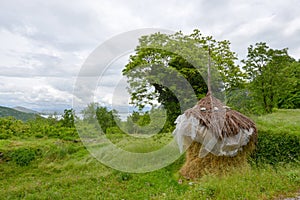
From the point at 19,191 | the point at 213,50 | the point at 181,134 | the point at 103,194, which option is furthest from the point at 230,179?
the point at 213,50

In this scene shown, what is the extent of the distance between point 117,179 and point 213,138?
2.45m

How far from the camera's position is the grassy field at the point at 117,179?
3768 mm

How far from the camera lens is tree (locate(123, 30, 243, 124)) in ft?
22.2

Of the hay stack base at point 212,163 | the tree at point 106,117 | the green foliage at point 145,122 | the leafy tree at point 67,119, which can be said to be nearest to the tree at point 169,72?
the green foliage at point 145,122

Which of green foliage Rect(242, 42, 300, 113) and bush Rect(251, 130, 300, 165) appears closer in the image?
bush Rect(251, 130, 300, 165)

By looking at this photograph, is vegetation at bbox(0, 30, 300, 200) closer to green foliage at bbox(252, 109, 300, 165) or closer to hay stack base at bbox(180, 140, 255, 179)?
green foliage at bbox(252, 109, 300, 165)

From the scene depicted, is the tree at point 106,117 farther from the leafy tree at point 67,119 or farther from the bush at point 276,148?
the leafy tree at point 67,119

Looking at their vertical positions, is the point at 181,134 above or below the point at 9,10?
below

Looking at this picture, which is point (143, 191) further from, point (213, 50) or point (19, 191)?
point (213, 50)

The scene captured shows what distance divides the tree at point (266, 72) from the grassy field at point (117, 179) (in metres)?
7.15

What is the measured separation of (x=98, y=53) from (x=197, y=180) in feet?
11.5

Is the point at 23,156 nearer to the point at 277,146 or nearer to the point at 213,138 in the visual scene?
the point at 213,138

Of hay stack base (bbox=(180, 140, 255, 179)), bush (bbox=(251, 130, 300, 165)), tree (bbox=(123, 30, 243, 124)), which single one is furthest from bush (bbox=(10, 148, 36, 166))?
bush (bbox=(251, 130, 300, 165))

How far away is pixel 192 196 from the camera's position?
3660 millimetres
